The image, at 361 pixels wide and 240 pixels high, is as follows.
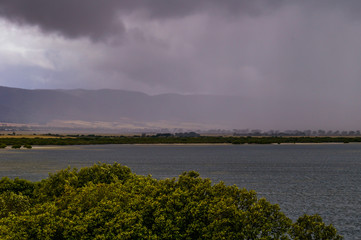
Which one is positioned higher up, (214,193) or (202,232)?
(214,193)

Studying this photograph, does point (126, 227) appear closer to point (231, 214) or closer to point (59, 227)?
point (59, 227)

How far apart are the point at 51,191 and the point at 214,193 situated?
12.7 m

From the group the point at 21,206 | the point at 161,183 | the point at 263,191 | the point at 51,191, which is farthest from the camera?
the point at 263,191

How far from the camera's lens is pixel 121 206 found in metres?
20.9

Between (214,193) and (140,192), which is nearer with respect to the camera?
(214,193)

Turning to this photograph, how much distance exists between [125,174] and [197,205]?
11.1 m

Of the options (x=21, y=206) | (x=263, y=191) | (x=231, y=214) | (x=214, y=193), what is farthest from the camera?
(x=263, y=191)

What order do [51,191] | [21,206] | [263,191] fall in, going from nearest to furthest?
[21,206] < [51,191] < [263,191]

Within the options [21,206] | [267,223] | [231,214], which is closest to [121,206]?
[231,214]

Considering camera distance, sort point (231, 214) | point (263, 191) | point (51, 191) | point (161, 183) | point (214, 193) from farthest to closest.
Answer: point (263, 191) → point (51, 191) → point (161, 183) → point (214, 193) → point (231, 214)

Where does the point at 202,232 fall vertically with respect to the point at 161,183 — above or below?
below

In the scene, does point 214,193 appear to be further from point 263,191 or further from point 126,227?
point 263,191

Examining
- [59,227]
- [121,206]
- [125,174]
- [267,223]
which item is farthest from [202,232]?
[125,174]

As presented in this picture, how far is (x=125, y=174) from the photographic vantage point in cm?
3006
